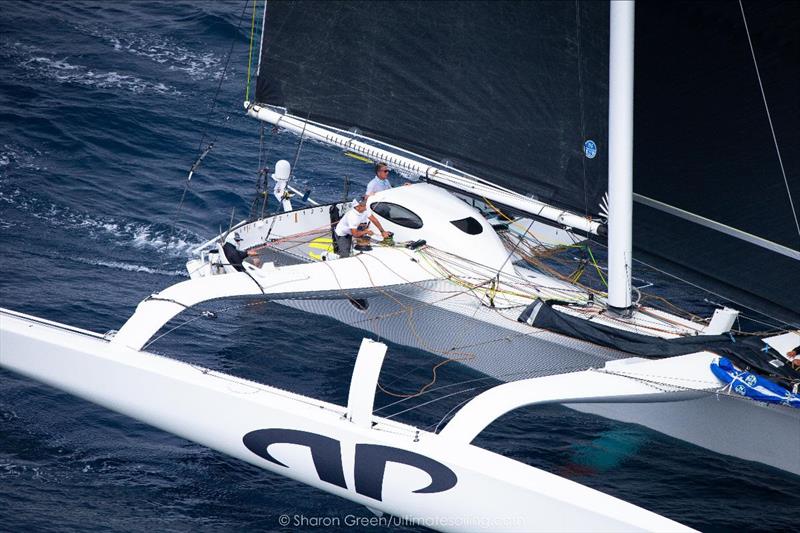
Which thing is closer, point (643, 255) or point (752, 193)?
point (752, 193)

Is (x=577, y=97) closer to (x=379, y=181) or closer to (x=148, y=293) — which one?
(x=379, y=181)

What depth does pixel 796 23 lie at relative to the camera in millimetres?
9555

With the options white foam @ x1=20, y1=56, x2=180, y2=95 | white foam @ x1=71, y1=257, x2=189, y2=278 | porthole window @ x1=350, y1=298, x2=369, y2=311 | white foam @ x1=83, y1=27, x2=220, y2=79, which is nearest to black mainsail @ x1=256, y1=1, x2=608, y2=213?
porthole window @ x1=350, y1=298, x2=369, y2=311

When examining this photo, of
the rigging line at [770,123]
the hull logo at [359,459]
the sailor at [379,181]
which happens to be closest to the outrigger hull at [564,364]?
the sailor at [379,181]

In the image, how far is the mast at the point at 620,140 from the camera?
33.7ft

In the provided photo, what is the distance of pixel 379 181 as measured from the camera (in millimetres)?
14984

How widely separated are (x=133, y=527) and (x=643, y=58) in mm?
7421

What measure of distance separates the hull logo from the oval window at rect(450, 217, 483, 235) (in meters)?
5.15

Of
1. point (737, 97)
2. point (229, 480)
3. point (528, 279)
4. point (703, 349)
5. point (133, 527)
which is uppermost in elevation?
point (737, 97)

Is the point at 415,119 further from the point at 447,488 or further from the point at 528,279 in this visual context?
the point at 447,488

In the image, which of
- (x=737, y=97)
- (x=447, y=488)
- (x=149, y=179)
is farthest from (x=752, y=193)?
(x=149, y=179)

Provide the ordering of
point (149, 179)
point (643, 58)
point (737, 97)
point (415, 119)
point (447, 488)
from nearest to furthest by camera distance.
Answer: point (447, 488)
point (737, 97)
point (643, 58)
point (415, 119)
point (149, 179)

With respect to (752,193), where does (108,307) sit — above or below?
below

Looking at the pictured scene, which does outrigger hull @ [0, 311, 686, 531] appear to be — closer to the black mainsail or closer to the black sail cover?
the black sail cover
